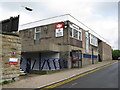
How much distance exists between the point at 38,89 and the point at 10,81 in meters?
2.76

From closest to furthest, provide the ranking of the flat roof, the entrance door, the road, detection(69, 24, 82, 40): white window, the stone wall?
the road → the stone wall → the entrance door → the flat roof → detection(69, 24, 82, 40): white window

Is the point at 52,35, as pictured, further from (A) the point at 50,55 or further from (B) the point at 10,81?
(B) the point at 10,81

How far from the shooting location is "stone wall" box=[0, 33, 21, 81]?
8258 millimetres

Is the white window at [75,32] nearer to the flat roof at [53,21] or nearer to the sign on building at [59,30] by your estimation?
the flat roof at [53,21]

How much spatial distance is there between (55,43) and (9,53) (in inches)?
359

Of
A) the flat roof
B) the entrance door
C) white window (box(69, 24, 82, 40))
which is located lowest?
the entrance door

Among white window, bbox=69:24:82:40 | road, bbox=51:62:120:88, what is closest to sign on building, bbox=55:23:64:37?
white window, bbox=69:24:82:40

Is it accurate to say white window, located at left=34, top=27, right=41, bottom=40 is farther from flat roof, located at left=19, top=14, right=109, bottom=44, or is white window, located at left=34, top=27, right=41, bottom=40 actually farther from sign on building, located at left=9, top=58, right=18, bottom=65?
sign on building, located at left=9, top=58, right=18, bottom=65

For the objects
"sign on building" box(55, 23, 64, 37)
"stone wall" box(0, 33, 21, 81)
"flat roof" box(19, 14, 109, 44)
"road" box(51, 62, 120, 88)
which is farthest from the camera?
"flat roof" box(19, 14, 109, 44)

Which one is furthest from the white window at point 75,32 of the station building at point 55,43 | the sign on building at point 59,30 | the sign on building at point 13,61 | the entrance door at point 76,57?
the sign on building at point 13,61

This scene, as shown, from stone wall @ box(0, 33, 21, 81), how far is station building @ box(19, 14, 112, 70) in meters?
5.12

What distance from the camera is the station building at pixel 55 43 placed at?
15.6 m

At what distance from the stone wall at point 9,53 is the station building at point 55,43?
16.8ft

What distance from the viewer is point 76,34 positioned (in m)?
18.6
